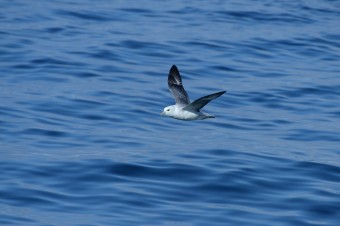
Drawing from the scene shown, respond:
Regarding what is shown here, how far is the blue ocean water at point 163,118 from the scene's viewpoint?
13.5 metres

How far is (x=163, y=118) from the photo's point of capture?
58.0ft

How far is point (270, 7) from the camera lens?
27.8m

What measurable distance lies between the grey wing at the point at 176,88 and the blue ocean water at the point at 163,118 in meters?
1.13

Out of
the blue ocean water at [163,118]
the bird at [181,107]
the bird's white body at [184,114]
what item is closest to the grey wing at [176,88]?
the bird at [181,107]

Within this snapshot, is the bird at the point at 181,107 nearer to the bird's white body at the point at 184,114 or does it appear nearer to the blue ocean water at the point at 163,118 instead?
the bird's white body at the point at 184,114

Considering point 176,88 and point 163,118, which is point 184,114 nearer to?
point 176,88

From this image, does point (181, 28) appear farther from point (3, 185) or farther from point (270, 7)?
point (3, 185)

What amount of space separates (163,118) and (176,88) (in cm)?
296

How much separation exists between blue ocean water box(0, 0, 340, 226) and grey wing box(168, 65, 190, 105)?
113 centimetres

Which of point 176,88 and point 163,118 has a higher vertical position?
point 176,88

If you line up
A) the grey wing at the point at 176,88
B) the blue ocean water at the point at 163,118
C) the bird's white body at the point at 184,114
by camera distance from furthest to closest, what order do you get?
the grey wing at the point at 176,88, the bird's white body at the point at 184,114, the blue ocean water at the point at 163,118

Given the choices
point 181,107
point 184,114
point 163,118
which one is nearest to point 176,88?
point 181,107

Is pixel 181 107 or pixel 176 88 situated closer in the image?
pixel 181 107

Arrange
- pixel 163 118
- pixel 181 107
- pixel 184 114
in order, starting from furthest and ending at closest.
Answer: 1. pixel 163 118
2. pixel 181 107
3. pixel 184 114
